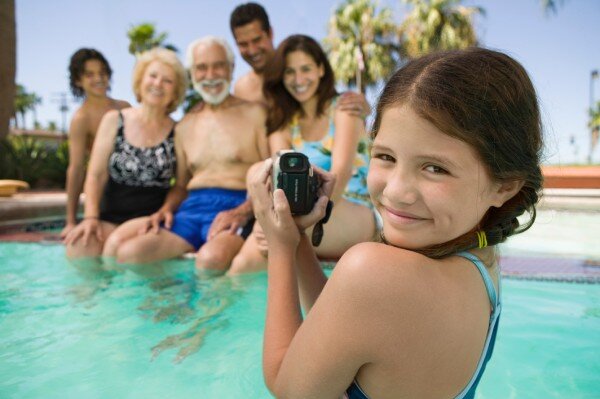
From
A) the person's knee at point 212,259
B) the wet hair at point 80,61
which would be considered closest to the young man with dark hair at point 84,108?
the wet hair at point 80,61

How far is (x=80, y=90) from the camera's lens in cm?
509

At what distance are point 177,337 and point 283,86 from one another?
195cm

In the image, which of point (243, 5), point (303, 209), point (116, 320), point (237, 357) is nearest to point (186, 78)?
point (243, 5)

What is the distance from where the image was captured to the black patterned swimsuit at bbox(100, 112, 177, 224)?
156 inches

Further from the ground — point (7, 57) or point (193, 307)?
point (7, 57)

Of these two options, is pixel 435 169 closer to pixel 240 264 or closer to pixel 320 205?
pixel 320 205

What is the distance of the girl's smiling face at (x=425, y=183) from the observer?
3.24 ft

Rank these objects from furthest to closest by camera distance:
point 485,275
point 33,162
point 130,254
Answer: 1. point 33,162
2. point 130,254
3. point 485,275

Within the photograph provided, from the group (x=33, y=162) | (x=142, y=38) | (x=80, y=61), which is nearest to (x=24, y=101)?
(x=142, y=38)

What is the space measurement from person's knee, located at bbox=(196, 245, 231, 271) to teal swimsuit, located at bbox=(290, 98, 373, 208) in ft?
2.95

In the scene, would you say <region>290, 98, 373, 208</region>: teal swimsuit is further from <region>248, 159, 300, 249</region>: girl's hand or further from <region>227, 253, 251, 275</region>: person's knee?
<region>248, 159, 300, 249</region>: girl's hand

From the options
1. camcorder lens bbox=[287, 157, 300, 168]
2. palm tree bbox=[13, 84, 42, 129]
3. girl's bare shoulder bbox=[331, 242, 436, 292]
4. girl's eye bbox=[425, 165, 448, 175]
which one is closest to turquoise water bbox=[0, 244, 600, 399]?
camcorder lens bbox=[287, 157, 300, 168]

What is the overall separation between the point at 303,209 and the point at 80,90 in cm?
447

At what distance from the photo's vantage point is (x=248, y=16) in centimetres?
449
